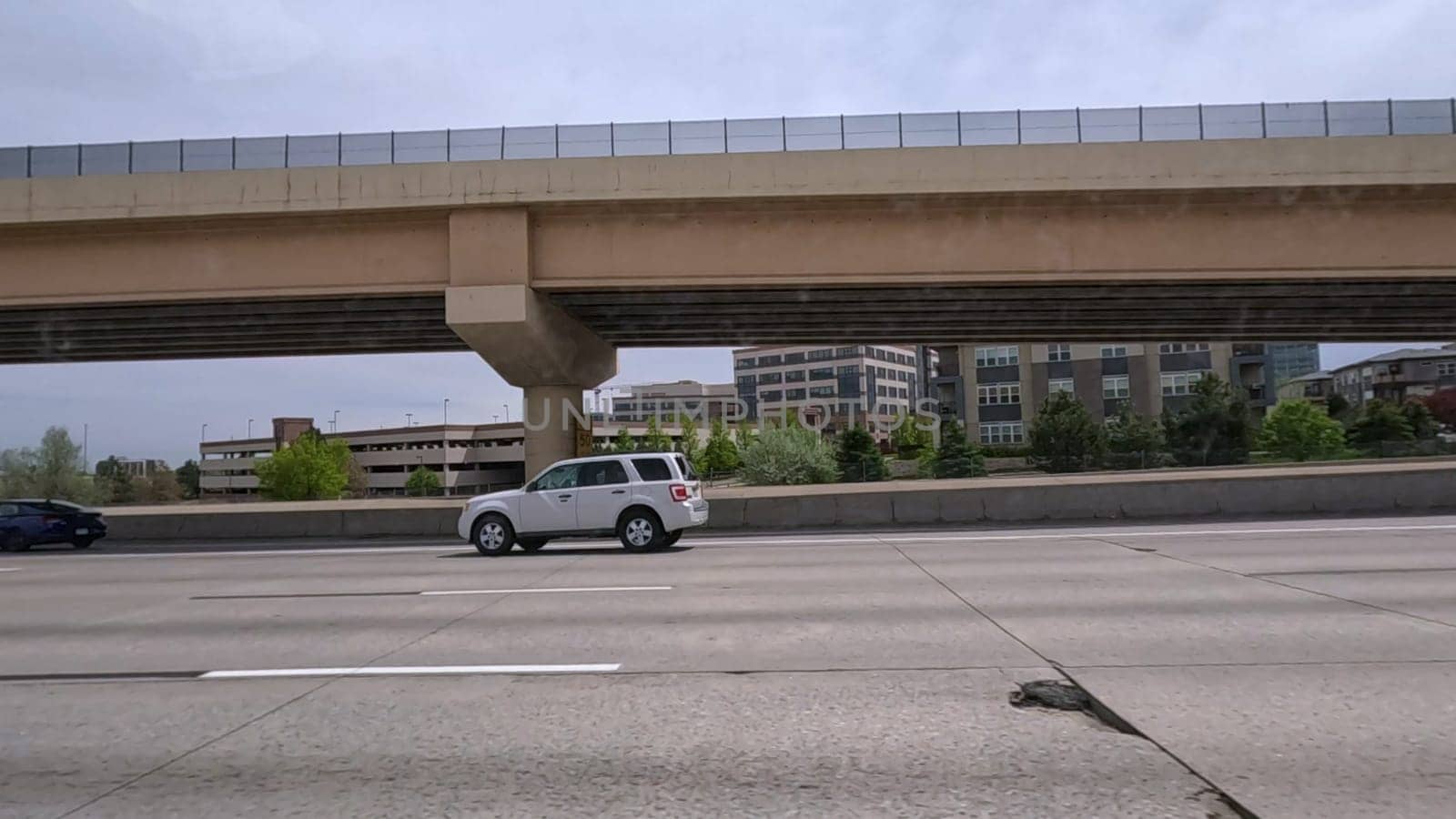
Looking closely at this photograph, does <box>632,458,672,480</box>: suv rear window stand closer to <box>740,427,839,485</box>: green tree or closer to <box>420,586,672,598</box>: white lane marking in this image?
<box>420,586,672,598</box>: white lane marking

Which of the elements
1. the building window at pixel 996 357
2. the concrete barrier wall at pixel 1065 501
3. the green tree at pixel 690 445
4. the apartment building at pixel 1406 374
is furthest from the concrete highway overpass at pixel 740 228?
the apartment building at pixel 1406 374

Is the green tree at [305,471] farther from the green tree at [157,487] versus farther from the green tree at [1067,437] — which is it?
the green tree at [1067,437]

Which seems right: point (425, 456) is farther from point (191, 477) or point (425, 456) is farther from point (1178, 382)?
point (1178, 382)

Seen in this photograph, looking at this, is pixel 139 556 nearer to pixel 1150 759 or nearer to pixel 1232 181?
pixel 1150 759

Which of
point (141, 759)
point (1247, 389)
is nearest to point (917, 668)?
point (141, 759)

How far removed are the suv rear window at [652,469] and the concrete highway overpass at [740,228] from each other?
6.32m

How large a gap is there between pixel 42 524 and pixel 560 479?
1577 centimetres

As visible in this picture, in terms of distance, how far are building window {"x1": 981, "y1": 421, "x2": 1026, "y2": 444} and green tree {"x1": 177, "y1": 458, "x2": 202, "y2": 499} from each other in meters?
79.2

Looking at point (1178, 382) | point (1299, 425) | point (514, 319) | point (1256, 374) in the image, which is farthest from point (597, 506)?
point (1256, 374)

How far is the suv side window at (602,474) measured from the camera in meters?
17.7

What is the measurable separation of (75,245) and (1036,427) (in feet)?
193

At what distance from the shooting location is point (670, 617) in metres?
10.2

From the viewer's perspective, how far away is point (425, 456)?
105 m

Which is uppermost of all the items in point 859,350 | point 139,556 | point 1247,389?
point 859,350
